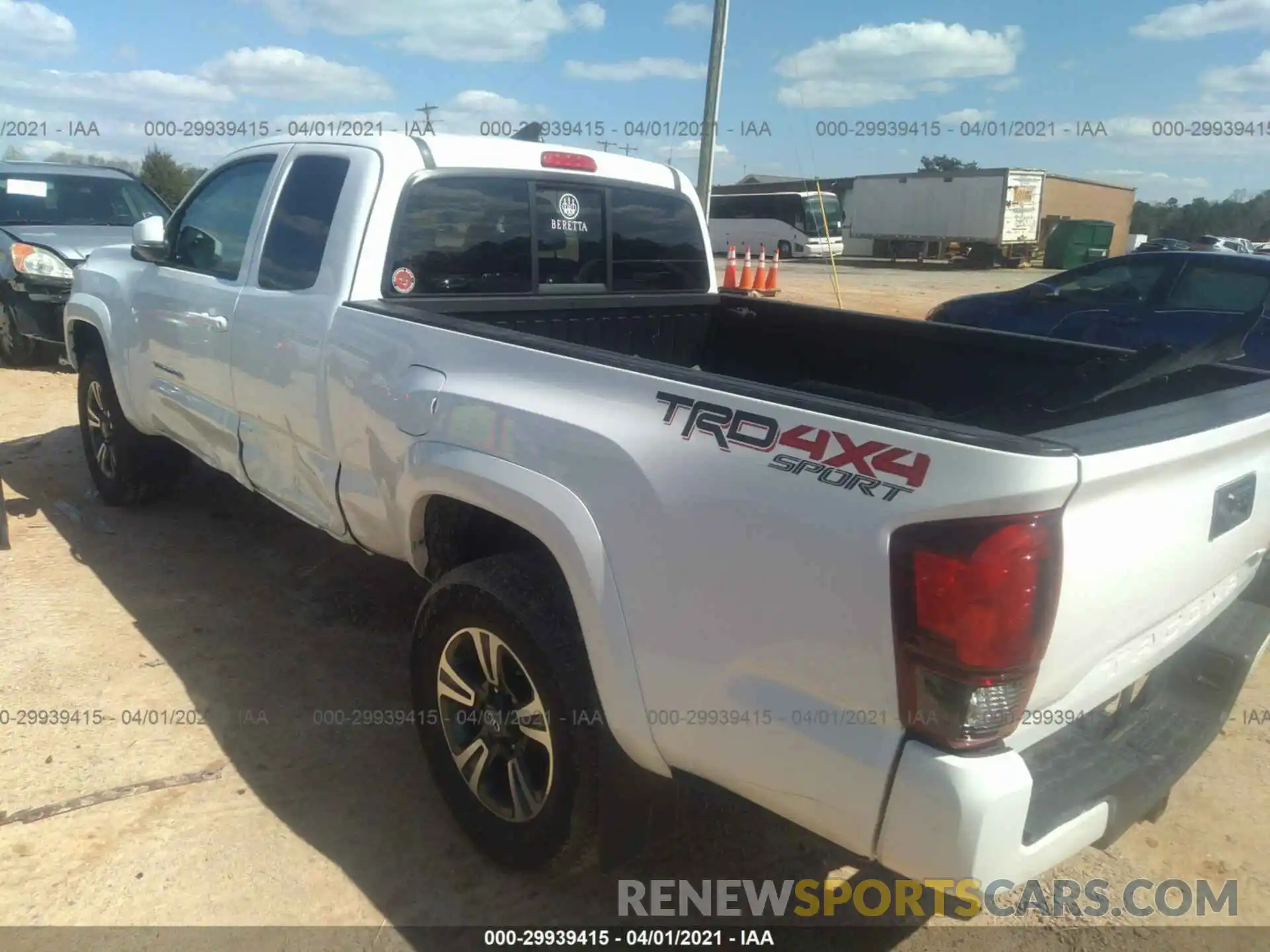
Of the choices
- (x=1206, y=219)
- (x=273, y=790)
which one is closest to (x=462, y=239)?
(x=273, y=790)

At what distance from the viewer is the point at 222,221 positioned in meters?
4.09

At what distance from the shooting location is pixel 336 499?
10.5 feet

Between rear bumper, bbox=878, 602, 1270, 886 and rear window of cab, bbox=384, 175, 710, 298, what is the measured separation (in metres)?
2.37

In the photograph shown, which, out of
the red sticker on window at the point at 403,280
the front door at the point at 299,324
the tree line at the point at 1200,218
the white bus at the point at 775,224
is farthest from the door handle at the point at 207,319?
the tree line at the point at 1200,218

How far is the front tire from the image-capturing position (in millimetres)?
2334

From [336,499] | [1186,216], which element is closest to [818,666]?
[336,499]

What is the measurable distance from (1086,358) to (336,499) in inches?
97.4

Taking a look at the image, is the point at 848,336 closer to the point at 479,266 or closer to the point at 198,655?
the point at 479,266

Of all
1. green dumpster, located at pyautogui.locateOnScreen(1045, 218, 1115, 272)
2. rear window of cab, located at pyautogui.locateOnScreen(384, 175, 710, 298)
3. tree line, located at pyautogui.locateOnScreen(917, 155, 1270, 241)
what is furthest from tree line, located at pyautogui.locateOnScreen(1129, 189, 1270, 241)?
rear window of cab, located at pyautogui.locateOnScreen(384, 175, 710, 298)

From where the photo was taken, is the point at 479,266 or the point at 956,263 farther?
the point at 956,263

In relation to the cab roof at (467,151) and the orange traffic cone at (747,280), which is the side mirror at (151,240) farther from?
the orange traffic cone at (747,280)

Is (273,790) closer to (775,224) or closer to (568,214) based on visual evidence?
(568,214)

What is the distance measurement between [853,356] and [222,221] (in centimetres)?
269

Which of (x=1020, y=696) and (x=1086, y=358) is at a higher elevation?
(x=1086, y=358)
